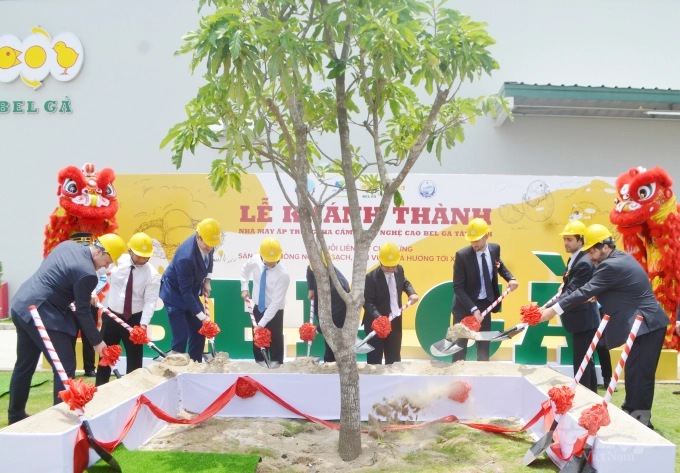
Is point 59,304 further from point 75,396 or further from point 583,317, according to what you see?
point 583,317

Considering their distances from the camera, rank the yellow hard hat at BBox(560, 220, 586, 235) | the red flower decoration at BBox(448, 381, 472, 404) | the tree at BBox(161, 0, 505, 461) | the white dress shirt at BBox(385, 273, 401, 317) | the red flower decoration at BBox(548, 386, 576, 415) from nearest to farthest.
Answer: the tree at BBox(161, 0, 505, 461), the red flower decoration at BBox(548, 386, 576, 415), the red flower decoration at BBox(448, 381, 472, 404), the yellow hard hat at BBox(560, 220, 586, 235), the white dress shirt at BBox(385, 273, 401, 317)

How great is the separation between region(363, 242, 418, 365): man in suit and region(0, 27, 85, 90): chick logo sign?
8674mm

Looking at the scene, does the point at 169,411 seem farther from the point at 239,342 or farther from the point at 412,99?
the point at 412,99

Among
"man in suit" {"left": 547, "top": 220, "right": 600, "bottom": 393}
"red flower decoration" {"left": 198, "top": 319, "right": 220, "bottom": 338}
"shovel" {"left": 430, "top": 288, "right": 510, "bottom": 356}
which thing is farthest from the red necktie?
"man in suit" {"left": 547, "top": 220, "right": 600, "bottom": 393}

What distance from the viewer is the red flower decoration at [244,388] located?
470 centimetres

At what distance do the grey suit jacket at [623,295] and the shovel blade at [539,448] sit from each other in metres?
1.05

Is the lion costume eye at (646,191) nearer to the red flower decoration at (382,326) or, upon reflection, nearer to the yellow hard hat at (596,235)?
the yellow hard hat at (596,235)

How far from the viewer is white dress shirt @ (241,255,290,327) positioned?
581 centimetres

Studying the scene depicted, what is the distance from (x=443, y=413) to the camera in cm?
469

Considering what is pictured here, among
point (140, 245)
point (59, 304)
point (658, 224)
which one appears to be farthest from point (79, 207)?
point (658, 224)

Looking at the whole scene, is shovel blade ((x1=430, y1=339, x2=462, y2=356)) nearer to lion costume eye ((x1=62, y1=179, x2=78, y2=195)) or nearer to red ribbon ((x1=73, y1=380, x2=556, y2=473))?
red ribbon ((x1=73, y1=380, x2=556, y2=473))

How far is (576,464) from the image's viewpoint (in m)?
3.21

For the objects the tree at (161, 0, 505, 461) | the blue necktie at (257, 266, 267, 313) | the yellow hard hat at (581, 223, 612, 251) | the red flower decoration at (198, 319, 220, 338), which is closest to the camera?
the tree at (161, 0, 505, 461)

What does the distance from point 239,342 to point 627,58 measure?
9609 millimetres
